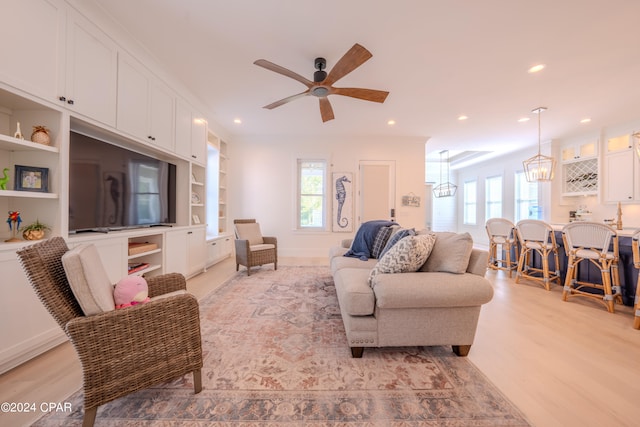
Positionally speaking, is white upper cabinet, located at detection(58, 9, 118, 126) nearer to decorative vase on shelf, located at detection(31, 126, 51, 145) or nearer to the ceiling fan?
decorative vase on shelf, located at detection(31, 126, 51, 145)

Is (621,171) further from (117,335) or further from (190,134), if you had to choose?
(190,134)

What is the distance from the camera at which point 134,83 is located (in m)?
2.51

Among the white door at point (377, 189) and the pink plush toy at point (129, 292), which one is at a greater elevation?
the white door at point (377, 189)

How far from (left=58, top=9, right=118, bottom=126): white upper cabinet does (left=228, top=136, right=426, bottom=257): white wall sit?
10.0ft

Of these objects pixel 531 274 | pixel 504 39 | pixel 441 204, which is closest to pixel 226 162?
pixel 504 39

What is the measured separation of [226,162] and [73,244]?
11.8ft

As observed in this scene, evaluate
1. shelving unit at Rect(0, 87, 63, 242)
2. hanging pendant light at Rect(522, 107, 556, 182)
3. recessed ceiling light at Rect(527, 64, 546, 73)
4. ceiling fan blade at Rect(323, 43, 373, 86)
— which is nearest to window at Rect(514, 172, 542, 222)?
hanging pendant light at Rect(522, 107, 556, 182)

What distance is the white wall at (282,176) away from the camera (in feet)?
17.3

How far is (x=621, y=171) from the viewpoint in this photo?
4180 millimetres

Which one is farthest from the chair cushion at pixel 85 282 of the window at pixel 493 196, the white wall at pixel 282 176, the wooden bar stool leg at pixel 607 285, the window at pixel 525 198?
the window at pixel 493 196

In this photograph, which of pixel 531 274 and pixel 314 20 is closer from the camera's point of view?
pixel 314 20

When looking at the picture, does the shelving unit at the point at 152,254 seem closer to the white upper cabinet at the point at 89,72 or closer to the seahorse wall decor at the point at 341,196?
the white upper cabinet at the point at 89,72

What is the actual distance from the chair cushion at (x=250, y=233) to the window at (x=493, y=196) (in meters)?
6.90

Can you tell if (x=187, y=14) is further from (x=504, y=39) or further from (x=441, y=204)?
(x=441, y=204)
